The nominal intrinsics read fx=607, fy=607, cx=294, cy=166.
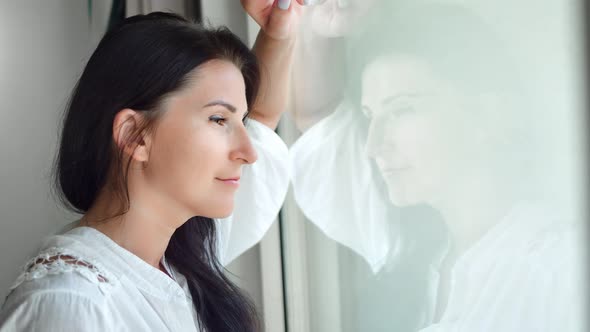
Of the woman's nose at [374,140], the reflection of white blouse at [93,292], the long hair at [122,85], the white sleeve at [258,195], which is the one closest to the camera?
the reflection of white blouse at [93,292]

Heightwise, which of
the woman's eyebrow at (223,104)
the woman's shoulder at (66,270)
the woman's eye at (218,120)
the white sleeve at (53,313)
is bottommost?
the white sleeve at (53,313)

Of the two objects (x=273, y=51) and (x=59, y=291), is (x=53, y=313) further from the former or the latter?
(x=273, y=51)

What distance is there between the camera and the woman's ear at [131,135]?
0.87 metres

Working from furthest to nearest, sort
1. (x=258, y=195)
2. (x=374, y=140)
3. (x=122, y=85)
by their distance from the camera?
(x=258, y=195) < (x=374, y=140) < (x=122, y=85)

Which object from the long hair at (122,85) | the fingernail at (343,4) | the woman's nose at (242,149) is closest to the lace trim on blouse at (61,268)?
the long hair at (122,85)

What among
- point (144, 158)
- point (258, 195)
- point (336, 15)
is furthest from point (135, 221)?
point (336, 15)

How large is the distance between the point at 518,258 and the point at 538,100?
19 cm

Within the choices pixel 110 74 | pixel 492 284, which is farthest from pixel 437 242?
pixel 110 74

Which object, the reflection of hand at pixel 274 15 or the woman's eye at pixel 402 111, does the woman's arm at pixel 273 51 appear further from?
the woman's eye at pixel 402 111

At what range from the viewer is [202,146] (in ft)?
2.90

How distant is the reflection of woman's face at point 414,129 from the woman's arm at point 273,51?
0.71 ft

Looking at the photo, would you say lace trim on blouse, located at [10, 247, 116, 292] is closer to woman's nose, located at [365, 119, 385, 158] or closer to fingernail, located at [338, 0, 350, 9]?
woman's nose, located at [365, 119, 385, 158]

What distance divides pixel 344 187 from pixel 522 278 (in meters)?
0.43

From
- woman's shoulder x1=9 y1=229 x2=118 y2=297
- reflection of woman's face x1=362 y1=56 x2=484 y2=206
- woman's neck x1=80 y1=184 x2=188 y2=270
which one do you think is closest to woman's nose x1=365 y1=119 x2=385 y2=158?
reflection of woman's face x1=362 y1=56 x2=484 y2=206
